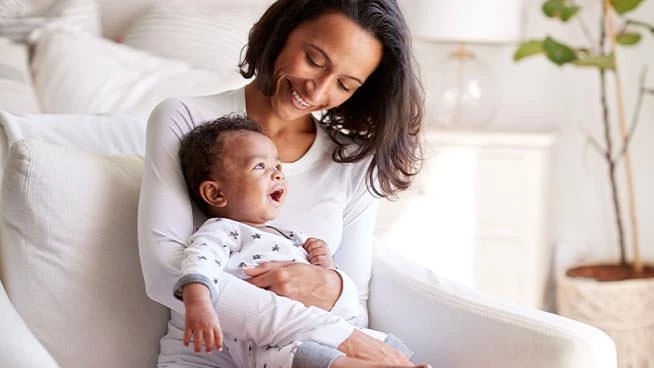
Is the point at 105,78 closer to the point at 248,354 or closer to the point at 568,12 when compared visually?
the point at 248,354

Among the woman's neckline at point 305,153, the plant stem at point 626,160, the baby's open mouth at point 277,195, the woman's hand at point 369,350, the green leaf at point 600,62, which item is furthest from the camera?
the plant stem at point 626,160

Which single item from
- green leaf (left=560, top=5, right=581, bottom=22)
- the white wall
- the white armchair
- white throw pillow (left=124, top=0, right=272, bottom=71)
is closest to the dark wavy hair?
the white armchair

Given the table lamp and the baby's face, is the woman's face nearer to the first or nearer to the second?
the baby's face

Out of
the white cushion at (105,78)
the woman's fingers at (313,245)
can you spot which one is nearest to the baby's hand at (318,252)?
the woman's fingers at (313,245)

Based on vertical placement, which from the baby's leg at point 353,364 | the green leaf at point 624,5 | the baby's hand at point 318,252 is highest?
the green leaf at point 624,5

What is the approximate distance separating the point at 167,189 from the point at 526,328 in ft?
1.79

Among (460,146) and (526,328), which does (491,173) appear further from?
(526,328)

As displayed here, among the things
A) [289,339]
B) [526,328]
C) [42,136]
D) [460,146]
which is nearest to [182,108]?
[42,136]

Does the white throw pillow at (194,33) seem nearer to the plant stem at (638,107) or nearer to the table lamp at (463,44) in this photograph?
the table lamp at (463,44)

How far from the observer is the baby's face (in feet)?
4.93

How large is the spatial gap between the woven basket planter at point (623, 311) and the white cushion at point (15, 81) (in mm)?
1564

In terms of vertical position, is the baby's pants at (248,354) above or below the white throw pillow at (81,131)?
below

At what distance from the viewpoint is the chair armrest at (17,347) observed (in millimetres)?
1196

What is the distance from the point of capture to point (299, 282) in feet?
4.89
